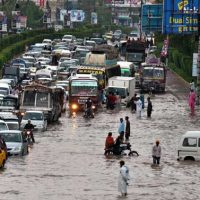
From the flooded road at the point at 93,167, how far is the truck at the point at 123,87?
8908 millimetres

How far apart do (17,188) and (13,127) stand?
14336 millimetres

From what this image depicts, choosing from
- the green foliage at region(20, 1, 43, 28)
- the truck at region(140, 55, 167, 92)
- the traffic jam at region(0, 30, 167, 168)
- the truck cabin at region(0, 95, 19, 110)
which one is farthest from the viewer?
the green foliage at region(20, 1, 43, 28)

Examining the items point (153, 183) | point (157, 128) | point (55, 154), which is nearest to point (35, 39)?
point (157, 128)

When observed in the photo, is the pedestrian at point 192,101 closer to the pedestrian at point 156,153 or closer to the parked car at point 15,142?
the parked car at point 15,142

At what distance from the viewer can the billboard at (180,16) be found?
70875mm

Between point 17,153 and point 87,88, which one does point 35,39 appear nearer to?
point 87,88

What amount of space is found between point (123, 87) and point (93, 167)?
30415mm

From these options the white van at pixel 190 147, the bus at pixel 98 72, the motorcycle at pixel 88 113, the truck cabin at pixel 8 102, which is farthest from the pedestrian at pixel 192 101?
the white van at pixel 190 147

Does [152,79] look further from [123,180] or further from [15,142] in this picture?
[123,180]

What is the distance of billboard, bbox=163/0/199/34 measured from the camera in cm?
7088

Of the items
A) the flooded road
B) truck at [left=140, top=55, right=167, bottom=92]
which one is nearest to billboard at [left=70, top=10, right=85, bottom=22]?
truck at [left=140, top=55, right=167, bottom=92]

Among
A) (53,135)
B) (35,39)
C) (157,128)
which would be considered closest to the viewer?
(53,135)

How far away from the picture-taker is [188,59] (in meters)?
92.6

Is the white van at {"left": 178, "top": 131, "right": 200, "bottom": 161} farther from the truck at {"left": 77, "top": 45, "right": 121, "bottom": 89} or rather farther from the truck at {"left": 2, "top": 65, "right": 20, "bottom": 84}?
the truck at {"left": 2, "top": 65, "right": 20, "bottom": 84}
